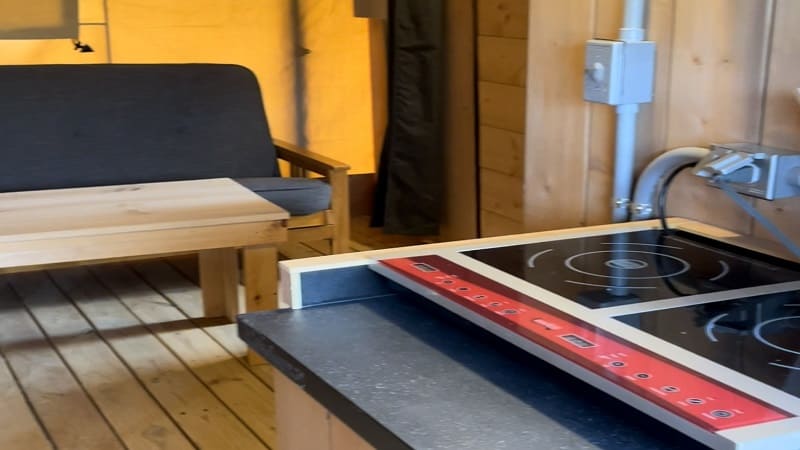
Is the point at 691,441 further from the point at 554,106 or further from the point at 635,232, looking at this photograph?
the point at 554,106

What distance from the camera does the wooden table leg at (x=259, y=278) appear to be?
9.46 feet

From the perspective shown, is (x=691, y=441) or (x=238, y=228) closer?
(x=691, y=441)

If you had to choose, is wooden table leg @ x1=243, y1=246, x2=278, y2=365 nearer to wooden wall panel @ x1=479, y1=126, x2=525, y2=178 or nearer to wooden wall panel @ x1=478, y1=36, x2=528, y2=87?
wooden wall panel @ x1=479, y1=126, x2=525, y2=178

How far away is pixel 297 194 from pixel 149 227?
0.80m

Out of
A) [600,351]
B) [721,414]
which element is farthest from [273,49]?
[721,414]

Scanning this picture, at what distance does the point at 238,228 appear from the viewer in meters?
2.77

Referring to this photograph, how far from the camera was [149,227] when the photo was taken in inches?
104

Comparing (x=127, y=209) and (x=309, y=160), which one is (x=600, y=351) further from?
(x=309, y=160)

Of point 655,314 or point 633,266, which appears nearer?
point 655,314

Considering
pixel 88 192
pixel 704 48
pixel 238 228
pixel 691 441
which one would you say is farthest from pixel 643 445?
pixel 88 192

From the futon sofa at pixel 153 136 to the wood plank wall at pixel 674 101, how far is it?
1.88m

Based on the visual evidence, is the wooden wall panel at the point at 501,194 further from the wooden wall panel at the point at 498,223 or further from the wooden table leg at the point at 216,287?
the wooden table leg at the point at 216,287

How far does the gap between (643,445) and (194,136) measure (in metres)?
3.24

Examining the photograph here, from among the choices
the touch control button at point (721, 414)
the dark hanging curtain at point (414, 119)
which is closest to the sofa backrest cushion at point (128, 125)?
the dark hanging curtain at point (414, 119)
